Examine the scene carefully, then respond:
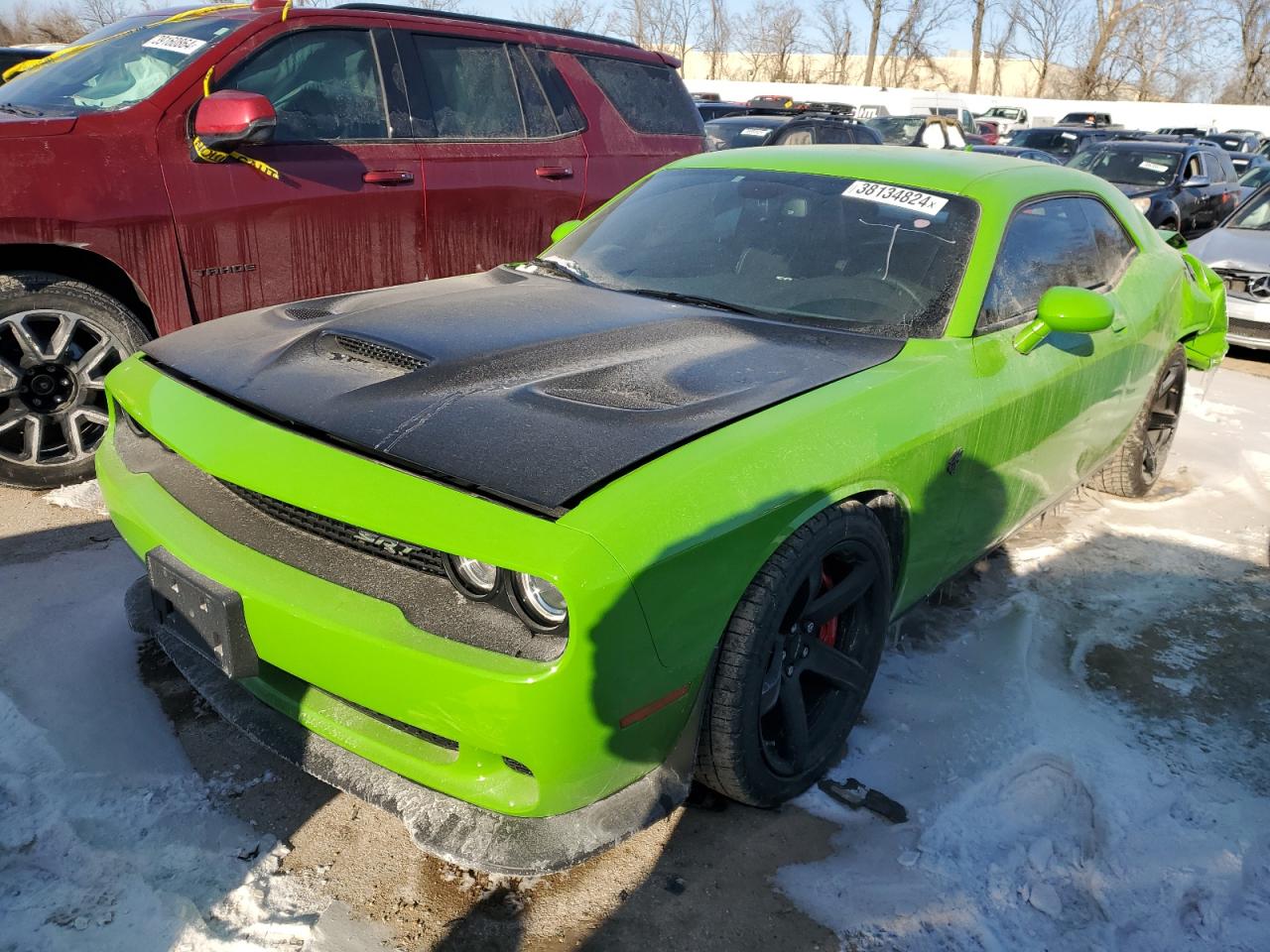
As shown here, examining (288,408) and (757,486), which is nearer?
(757,486)

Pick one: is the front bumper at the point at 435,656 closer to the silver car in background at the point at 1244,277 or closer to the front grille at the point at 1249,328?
the silver car in background at the point at 1244,277

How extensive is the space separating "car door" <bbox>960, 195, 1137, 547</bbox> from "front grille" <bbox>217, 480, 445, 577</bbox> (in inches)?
60.5

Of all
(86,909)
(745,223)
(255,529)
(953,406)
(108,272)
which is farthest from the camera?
(108,272)

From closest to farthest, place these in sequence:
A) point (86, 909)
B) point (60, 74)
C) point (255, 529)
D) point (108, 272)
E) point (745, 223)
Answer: point (86, 909) → point (255, 529) → point (745, 223) → point (108, 272) → point (60, 74)

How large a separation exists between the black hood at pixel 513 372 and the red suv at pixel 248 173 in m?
1.14

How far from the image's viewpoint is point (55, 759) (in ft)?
8.10

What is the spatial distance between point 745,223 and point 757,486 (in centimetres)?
154

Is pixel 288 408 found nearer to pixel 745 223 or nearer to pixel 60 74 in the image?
pixel 745 223

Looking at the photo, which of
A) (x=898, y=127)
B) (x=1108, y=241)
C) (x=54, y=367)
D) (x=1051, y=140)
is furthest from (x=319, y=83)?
(x=1051, y=140)

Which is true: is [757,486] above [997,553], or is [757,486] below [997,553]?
above

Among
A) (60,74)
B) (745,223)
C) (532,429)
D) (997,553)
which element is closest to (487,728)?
(532,429)

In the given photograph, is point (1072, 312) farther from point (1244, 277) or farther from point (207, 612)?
point (1244, 277)

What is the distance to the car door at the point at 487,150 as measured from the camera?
15.5ft

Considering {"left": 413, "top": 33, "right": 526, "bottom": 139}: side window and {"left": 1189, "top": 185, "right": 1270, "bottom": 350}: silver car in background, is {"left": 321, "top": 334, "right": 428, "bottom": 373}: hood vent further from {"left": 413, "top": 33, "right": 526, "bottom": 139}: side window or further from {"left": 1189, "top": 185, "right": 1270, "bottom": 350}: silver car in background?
{"left": 1189, "top": 185, "right": 1270, "bottom": 350}: silver car in background
